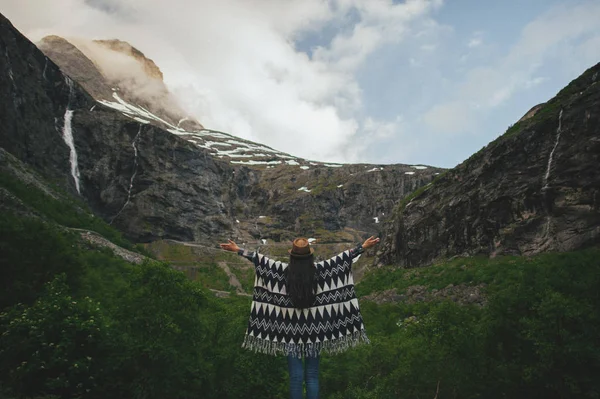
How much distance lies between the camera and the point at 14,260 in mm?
14016

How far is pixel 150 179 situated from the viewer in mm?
125812

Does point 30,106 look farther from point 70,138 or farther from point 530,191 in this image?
point 530,191

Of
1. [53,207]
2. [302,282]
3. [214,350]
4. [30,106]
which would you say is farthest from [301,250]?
[30,106]

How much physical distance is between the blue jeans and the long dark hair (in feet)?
3.22

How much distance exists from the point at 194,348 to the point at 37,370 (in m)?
2.93

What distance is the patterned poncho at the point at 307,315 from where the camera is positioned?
7.23 metres

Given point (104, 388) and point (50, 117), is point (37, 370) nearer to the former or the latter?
point (104, 388)

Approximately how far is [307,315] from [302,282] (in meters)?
0.72

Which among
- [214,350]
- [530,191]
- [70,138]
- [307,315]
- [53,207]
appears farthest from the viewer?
[70,138]

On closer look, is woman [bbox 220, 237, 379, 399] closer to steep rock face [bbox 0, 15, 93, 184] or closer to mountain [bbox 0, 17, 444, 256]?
steep rock face [bbox 0, 15, 93, 184]

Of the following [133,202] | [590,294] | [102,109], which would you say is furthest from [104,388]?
[102,109]

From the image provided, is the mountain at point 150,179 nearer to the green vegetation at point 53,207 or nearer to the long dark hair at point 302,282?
the green vegetation at point 53,207

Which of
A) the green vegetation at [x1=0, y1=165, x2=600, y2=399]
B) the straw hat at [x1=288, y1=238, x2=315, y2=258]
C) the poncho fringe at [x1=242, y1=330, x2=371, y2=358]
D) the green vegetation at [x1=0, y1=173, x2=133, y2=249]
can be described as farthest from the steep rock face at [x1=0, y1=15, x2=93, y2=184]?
the straw hat at [x1=288, y1=238, x2=315, y2=258]

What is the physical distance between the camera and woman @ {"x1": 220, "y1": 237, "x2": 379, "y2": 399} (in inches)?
279
